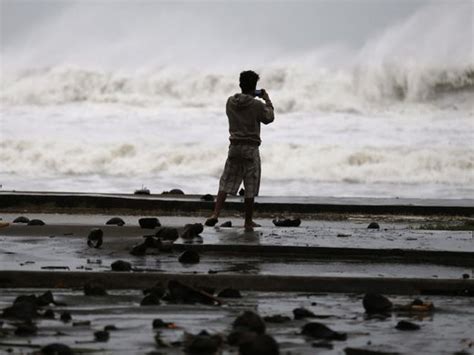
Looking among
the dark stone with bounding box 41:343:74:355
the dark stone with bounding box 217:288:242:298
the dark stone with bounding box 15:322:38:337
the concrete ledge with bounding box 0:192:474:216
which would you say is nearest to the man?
the concrete ledge with bounding box 0:192:474:216

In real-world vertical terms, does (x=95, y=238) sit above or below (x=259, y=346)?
above

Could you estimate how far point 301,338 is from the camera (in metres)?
6.52

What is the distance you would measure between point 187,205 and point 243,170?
3.70m

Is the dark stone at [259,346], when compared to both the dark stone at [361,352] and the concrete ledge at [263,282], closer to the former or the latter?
the dark stone at [361,352]

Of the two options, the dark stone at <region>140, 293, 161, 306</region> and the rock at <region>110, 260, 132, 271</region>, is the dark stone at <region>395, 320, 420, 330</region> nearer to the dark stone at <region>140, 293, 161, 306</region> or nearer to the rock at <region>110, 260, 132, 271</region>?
the dark stone at <region>140, 293, 161, 306</region>

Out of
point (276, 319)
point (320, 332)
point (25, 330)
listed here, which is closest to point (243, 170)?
point (276, 319)

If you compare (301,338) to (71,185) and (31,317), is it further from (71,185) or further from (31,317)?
(71,185)

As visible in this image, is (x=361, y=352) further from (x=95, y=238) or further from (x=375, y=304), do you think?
(x=95, y=238)

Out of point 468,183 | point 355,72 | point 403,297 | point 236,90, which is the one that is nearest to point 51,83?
point 236,90

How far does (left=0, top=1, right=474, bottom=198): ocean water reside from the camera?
29.8 meters

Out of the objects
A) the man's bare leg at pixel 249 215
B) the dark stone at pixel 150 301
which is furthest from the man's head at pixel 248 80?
the dark stone at pixel 150 301

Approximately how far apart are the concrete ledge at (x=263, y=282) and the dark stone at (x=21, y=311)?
5.01 feet

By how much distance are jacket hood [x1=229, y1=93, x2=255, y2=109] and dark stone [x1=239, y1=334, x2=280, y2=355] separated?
714 cm

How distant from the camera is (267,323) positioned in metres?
6.99
